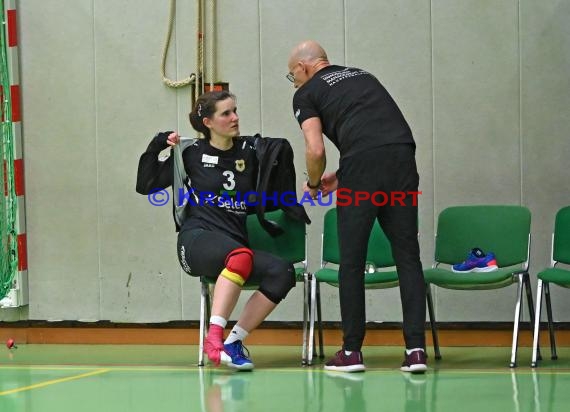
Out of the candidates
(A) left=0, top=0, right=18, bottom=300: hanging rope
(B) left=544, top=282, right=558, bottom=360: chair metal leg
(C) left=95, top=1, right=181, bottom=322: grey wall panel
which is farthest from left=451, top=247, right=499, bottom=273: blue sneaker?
(A) left=0, top=0, right=18, bottom=300: hanging rope

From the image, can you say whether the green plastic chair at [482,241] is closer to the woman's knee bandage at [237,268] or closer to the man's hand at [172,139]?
the woman's knee bandage at [237,268]

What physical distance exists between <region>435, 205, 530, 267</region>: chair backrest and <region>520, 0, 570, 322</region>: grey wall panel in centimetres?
43

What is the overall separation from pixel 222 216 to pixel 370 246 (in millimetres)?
898

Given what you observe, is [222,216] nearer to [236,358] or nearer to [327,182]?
[327,182]

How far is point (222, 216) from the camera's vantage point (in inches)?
193

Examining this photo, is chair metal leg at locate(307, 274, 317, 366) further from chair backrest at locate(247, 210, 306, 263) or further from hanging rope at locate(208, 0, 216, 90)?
hanging rope at locate(208, 0, 216, 90)

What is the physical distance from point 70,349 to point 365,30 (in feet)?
8.19

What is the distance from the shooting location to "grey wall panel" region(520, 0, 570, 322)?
5.55 meters

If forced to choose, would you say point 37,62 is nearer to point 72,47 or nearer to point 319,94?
point 72,47

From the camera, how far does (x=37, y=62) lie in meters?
6.06

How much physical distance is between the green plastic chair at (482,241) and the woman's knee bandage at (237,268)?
100cm

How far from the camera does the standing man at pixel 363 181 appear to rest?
14.2 ft

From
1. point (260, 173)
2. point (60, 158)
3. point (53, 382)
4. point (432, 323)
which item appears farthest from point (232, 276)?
point (60, 158)

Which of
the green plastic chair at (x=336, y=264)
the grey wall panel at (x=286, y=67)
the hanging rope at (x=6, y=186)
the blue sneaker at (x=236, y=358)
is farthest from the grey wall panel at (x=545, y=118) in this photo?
the hanging rope at (x=6, y=186)
